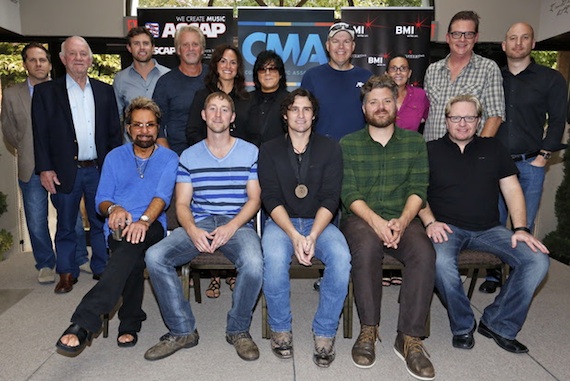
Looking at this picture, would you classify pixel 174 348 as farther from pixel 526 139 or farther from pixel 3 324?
pixel 526 139

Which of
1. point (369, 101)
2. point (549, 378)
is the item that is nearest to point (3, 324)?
point (369, 101)

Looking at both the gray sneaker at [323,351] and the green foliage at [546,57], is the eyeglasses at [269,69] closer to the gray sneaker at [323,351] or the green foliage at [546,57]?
the gray sneaker at [323,351]

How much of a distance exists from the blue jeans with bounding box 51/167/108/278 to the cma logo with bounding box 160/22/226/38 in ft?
7.56

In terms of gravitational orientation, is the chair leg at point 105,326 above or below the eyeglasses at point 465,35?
below

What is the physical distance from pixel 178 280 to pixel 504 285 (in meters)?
1.97

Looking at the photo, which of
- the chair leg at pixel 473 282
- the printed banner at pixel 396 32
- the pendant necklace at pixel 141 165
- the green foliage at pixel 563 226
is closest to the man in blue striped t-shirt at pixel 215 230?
the pendant necklace at pixel 141 165

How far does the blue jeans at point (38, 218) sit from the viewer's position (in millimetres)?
4059

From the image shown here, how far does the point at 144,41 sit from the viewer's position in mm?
4082

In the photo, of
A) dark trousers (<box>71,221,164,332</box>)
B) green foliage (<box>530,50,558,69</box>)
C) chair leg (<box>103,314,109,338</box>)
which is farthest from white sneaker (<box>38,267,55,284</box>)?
green foliage (<box>530,50,558,69</box>)

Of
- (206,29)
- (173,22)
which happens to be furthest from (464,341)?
(173,22)

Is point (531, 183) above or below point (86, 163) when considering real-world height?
below

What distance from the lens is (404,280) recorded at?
2.78 meters

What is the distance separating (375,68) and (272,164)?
3.19 meters

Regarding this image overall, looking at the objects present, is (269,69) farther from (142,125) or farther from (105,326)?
(105,326)
